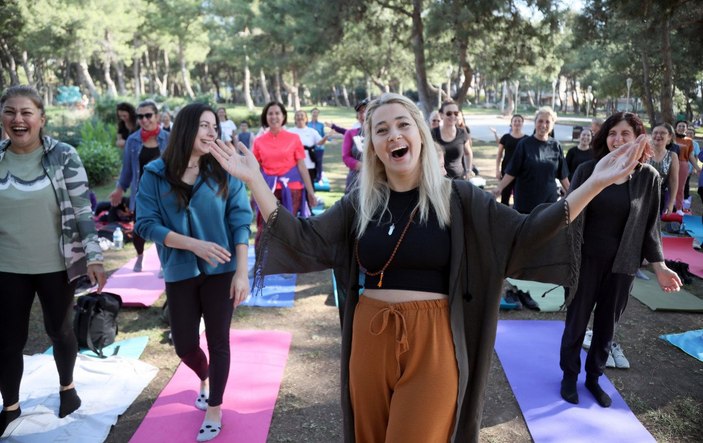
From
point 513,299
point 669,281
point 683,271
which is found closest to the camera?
point 669,281

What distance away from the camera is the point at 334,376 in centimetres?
420

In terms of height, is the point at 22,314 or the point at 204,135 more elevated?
the point at 204,135

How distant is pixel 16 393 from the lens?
3258mm

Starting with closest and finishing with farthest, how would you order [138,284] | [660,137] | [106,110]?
[138,284]
[660,137]
[106,110]

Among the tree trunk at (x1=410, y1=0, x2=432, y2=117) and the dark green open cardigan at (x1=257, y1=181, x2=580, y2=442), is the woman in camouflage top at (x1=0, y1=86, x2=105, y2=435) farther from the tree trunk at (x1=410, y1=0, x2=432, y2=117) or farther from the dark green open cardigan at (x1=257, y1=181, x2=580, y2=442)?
the tree trunk at (x1=410, y1=0, x2=432, y2=117)

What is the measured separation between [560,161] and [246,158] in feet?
15.0

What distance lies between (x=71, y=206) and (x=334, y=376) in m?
2.35

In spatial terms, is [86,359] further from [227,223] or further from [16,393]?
[227,223]

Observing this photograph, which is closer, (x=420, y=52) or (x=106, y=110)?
(x=420, y=52)

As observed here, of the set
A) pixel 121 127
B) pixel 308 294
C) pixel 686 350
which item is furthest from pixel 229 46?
pixel 686 350

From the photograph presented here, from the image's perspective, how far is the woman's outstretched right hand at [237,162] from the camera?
6.93 ft

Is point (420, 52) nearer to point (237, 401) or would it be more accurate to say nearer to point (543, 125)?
point (543, 125)

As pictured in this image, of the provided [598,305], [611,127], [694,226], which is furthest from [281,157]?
[694,226]

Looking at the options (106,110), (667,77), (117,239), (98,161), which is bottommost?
(117,239)
